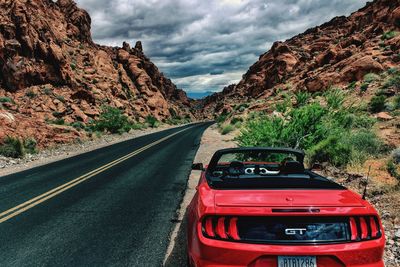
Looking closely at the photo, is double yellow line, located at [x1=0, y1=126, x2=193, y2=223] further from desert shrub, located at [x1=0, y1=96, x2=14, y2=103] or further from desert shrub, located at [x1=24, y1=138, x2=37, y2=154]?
desert shrub, located at [x1=0, y1=96, x2=14, y2=103]

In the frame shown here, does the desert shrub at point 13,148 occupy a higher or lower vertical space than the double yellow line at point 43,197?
higher

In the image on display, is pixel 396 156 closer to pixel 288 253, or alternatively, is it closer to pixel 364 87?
pixel 288 253

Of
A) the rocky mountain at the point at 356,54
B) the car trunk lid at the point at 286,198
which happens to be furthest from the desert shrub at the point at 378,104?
the car trunk lid at the point at 286,198

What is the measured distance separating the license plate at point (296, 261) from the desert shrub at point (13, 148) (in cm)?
1744

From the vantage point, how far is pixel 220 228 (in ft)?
9.52

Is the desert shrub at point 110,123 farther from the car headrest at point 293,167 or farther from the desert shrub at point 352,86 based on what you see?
the car headrest at point 293,167

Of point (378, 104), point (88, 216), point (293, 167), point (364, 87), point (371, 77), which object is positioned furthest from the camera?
point (371, 77)

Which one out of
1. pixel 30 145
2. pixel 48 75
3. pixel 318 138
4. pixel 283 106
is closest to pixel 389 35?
pixel 283 106

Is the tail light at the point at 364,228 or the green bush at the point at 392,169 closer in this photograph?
the tail light at the point at 364,228

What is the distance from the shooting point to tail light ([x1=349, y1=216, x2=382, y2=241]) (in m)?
2.86

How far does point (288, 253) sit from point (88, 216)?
4.82 metres

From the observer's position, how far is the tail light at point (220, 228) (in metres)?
2.87

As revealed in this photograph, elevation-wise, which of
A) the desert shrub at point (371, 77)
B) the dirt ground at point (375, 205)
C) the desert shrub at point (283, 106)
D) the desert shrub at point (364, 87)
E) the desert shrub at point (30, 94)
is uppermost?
the desert shrub at point (30, 94)

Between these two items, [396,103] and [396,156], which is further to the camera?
[396,103]
